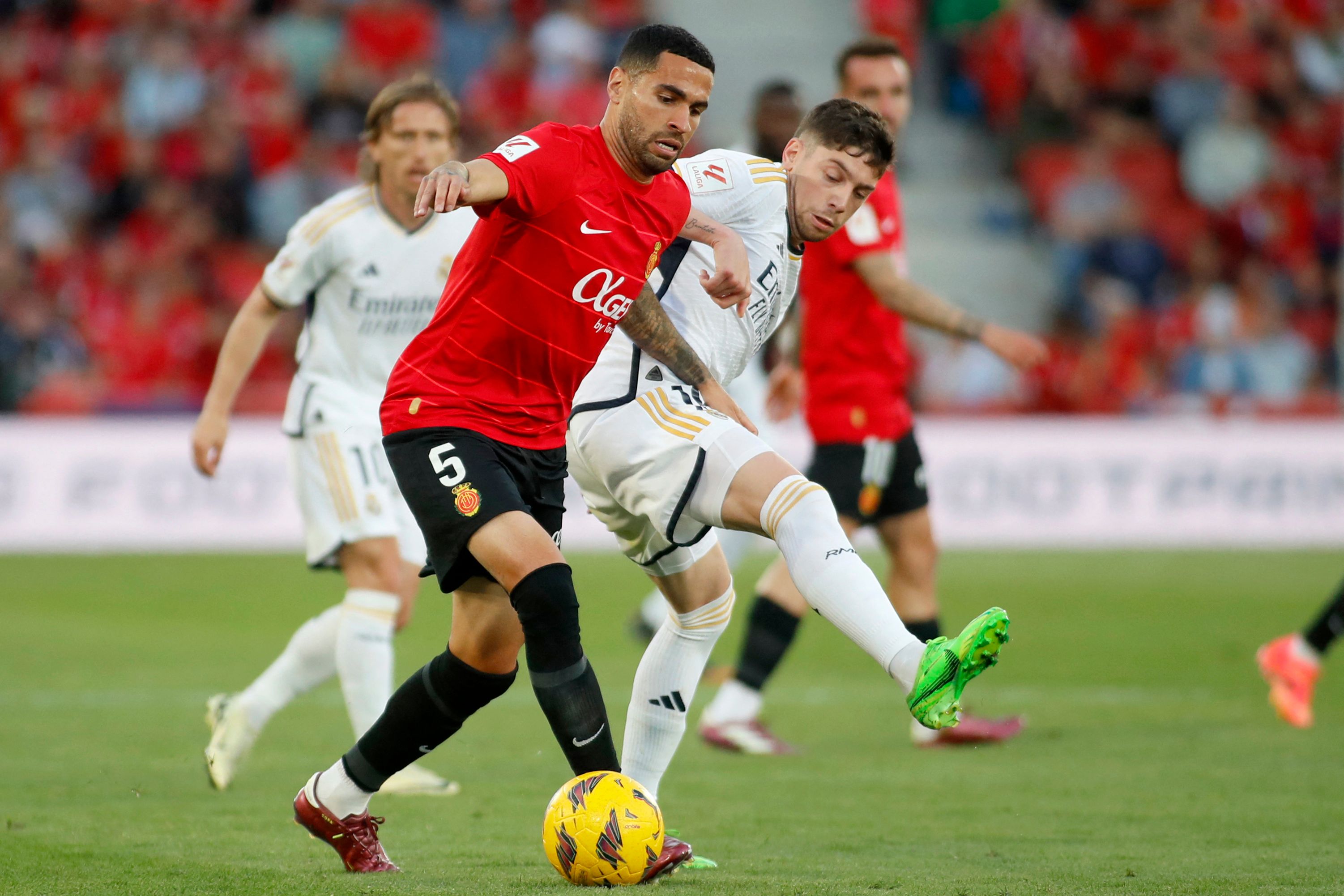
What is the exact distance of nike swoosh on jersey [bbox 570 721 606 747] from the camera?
4.19m

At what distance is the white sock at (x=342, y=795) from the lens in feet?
14.5

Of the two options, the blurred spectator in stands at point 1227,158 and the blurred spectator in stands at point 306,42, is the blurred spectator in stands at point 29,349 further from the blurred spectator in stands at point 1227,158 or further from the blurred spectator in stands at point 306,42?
the blurred spectator in stands at point 1227,158

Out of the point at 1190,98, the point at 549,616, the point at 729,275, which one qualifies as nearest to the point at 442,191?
the point at 729,275

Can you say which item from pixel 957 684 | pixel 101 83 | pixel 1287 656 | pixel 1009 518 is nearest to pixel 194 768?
pixel 957 684

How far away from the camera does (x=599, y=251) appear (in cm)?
425

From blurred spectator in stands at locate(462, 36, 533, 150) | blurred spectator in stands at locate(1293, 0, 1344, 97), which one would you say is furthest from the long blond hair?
blurred spectator in stands at locate(1293, 0, 1344, 97)

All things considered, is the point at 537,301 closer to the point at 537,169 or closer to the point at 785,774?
the point at 537,169

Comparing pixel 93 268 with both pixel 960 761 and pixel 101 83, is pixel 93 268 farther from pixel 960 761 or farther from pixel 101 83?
pixel 960 761

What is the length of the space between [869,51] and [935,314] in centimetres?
126

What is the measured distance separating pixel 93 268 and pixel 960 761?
12.4 m

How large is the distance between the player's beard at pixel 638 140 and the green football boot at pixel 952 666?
1.38m

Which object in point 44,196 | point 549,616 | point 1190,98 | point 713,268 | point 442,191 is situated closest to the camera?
point 442,191

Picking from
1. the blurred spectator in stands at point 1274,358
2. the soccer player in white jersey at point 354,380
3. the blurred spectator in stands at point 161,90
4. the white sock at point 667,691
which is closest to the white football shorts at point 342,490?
the soccer player in white jersey at point 354,380

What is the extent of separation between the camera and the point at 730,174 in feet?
16.0
